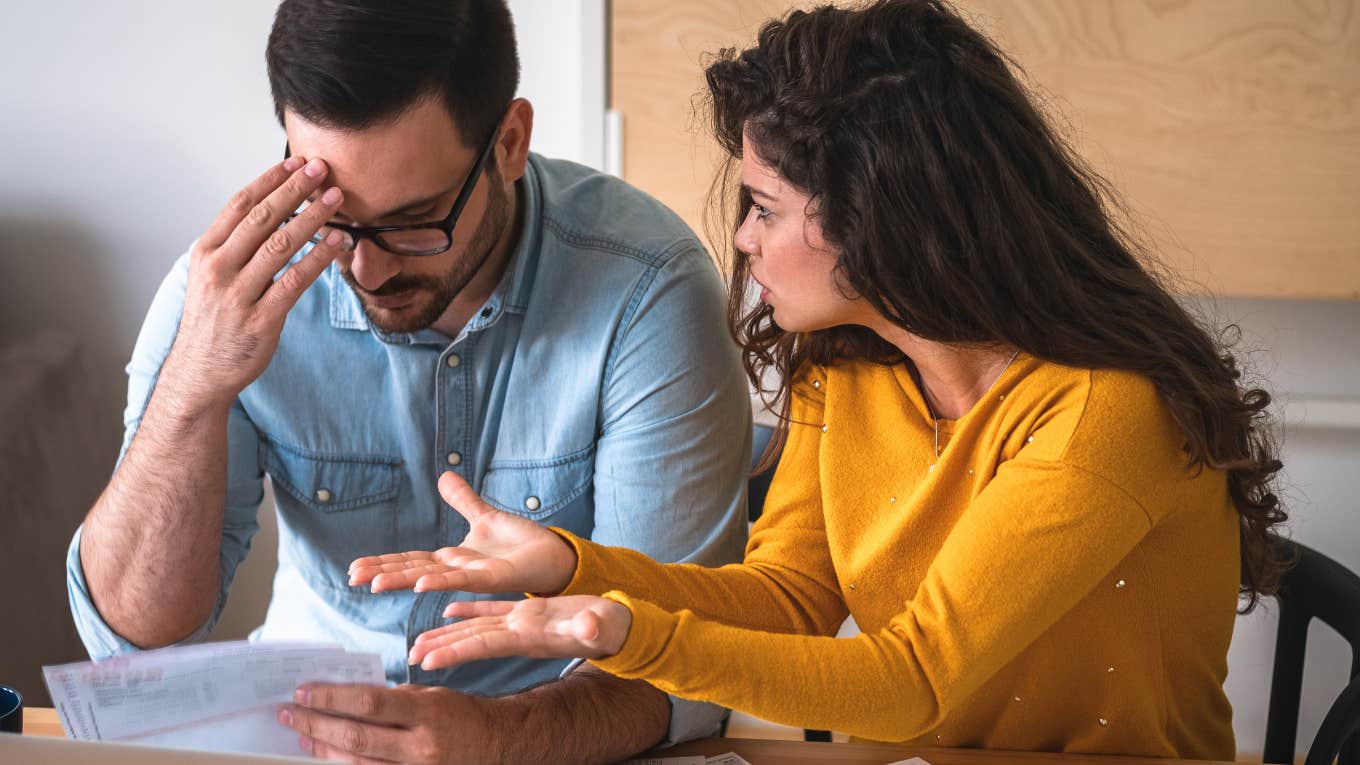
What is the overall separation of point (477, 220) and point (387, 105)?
19 cm

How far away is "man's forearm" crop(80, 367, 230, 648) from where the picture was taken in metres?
1.33

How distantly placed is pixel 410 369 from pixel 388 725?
471mm

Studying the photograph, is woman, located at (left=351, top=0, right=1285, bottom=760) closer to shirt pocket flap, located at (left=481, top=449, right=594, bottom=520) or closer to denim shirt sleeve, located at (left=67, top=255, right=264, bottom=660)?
shirt pocket flap, located at (left=481, top=449, right=594, bottom=520)

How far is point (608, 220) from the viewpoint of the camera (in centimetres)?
150

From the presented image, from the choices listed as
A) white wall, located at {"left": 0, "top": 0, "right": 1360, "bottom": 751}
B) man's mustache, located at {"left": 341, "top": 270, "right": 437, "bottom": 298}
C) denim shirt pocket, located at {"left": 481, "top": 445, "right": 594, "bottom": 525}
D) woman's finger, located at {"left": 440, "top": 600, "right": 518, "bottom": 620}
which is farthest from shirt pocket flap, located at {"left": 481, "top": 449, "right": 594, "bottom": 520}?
white wall, located at {"left": 0, "top": 0, "right": 1360, "bottom": 751}

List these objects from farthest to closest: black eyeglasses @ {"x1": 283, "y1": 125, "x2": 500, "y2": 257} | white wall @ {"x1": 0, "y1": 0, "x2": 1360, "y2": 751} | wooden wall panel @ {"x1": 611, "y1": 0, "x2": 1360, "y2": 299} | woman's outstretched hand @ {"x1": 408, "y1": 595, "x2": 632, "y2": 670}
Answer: white wall @ {"x1": 0, "y1": 0, "x2": 1360, "y2": 751}
wooden wall panel @ {"x1": 611, "y1": 0, "x2": 1360, "y2": 299}
black eyeglasses @ {"x1": 283, "y1": 125, "x2": 500, "y2": 257}
woman's outstretched hand @ {"x1": 408, "y1": 595, "x2": 632, "y2": 670}

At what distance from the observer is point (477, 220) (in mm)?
1388

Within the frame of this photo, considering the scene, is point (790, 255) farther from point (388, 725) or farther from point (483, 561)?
point (388, 725)

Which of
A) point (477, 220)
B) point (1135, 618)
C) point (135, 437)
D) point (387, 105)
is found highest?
point (387, 105)

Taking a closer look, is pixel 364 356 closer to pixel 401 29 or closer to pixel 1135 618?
pixel 401 29

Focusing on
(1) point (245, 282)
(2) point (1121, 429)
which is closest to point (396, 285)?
(1) point (245, 282)

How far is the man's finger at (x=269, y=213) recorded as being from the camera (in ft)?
4.07

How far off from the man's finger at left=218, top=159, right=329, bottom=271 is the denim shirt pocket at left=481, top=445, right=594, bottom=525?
1.19 ft

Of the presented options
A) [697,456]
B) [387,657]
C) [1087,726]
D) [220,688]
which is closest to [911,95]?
[697,456]
